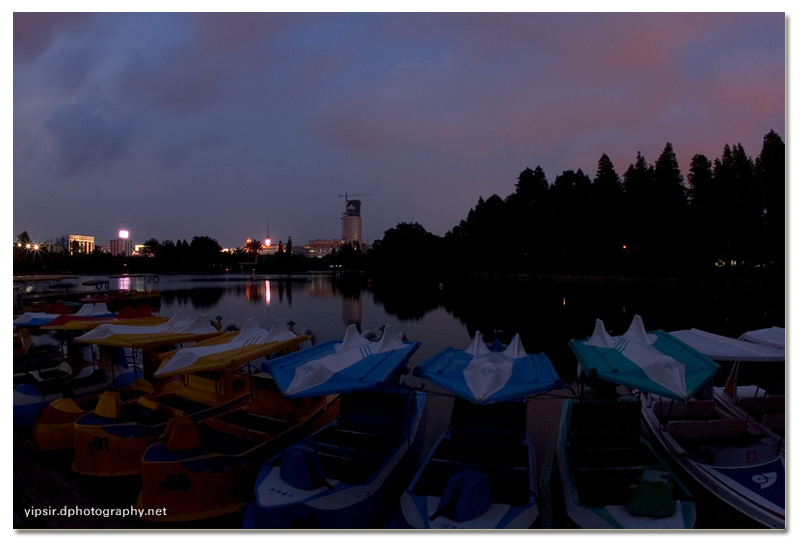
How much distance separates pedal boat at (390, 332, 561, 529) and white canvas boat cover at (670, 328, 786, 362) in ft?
6.75

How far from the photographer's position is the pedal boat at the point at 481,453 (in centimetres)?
357

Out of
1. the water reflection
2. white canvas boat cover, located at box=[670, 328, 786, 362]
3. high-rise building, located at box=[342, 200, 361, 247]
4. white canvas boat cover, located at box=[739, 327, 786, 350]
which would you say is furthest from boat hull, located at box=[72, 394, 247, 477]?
high-rise building, located at box=[342, 200, 361, 247]

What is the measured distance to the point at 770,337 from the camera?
234 inches

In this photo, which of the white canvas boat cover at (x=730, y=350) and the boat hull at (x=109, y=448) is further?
the boat hull at (x=109, y=448)

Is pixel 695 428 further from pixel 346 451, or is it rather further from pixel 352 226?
pixel 352 226

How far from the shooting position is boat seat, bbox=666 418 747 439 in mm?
4996

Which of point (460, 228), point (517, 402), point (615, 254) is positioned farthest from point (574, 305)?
point (460, 228)

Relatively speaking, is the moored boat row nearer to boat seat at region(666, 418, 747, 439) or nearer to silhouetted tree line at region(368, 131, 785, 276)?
boat seat at region(666, 418, 747, 439)

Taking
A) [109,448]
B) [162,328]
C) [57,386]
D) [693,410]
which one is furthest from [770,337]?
[57,386]

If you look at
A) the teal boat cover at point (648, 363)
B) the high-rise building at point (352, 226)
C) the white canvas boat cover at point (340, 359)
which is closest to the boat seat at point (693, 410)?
the teal boat cover at point (648, 363)

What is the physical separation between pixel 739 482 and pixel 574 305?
24.7 m

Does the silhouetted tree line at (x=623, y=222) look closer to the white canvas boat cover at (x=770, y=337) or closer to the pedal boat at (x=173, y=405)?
the white canvas boat cover at (x=770, y=337)

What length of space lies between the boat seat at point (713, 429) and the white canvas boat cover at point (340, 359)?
3507 millimetres

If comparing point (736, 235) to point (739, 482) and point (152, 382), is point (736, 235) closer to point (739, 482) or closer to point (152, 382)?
point (739, 482)
